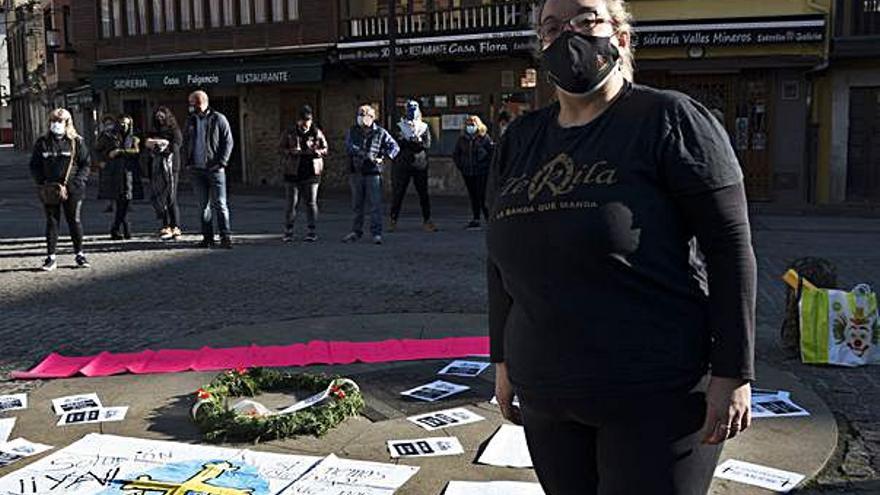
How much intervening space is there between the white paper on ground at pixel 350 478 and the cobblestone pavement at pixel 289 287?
1.90m

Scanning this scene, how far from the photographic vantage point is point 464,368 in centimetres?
627

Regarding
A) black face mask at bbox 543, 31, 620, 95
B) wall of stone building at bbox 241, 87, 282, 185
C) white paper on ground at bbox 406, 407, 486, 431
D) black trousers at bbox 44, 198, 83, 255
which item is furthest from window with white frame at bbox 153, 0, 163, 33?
black face mask at bbox 543, 31, 620, 95

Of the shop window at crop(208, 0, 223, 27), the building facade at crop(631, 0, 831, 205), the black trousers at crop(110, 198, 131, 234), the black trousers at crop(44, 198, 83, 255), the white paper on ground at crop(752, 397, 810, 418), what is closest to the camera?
the white paper on ground at crop(752, 397, 810, 418)

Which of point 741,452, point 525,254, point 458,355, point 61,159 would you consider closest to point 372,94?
point 61,159

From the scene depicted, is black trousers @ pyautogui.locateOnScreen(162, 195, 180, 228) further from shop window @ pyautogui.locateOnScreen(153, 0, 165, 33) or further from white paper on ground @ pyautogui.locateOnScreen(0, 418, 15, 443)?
shop window @ pyautogui.locateOnScreen(153, 0, 165, 33)

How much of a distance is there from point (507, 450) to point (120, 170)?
10707 mm

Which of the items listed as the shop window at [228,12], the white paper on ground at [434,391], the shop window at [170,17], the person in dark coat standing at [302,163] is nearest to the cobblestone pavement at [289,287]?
the person in dark coat standing at [302,163]

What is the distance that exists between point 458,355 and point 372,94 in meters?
18.2

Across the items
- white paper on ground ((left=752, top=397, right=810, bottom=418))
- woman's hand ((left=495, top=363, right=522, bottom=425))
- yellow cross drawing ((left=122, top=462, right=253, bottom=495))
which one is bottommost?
white paper on ground ((left=752, top=397, right=810, bottom=418))

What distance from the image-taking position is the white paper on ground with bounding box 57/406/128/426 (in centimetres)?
531

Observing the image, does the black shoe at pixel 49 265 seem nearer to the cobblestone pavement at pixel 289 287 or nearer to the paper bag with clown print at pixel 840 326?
the cobblestone pavement at pixel 289 287

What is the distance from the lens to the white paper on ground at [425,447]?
471cm

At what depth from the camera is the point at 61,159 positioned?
1064cm

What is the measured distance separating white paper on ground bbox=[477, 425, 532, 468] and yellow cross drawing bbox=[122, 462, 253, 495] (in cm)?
116
